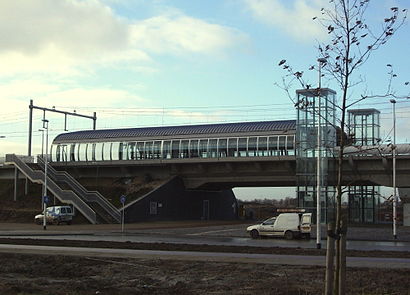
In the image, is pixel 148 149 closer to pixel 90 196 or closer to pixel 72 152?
pixel 90 196

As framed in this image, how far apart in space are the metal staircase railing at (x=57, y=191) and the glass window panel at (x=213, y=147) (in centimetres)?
1730

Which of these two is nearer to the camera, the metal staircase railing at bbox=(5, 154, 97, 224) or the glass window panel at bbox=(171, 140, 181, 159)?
the metal staircase railing at bbox=(5, 154, 97, 224)

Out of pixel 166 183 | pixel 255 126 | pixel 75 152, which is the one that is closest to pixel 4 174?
pixel 75 152

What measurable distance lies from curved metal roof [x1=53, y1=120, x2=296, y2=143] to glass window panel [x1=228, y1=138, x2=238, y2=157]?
1629 millimetres

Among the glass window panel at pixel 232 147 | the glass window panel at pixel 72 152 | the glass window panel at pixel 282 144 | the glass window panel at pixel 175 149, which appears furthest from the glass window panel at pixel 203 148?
the glass window panel at pixel 72 152

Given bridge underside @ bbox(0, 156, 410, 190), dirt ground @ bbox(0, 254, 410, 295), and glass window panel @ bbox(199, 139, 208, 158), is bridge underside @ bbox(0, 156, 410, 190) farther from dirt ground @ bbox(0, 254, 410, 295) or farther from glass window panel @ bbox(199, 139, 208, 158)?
dirt ground @ bbox(0, 254, 410, 295)

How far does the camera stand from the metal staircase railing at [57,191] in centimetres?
6097

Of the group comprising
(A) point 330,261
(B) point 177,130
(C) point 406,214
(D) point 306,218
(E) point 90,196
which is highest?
(B) point 177,130

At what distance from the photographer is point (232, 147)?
70125mm

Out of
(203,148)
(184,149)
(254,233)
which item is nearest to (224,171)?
(203,148)

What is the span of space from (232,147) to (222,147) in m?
1.37

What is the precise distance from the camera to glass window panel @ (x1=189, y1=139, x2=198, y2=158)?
2862 inches

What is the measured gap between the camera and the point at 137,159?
7638 cm

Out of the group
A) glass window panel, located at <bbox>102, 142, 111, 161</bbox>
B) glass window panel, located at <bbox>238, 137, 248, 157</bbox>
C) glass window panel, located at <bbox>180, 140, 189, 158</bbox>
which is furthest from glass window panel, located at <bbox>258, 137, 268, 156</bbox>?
glass window panel, located at <bbox>102, 142, 111, 161</bbox>
